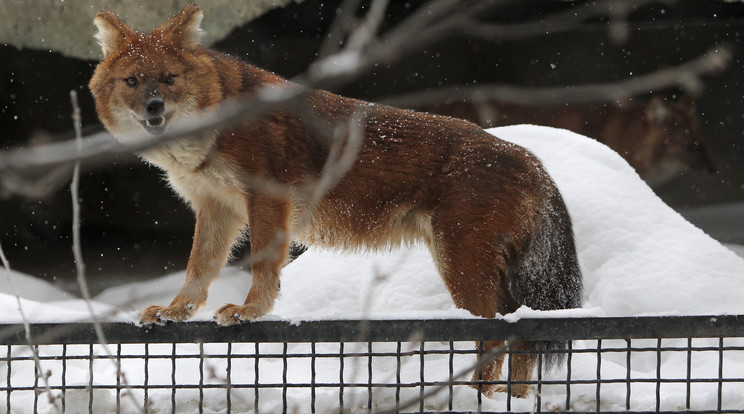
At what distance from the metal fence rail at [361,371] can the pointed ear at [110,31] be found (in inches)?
49.1

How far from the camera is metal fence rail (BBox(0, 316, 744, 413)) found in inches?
80.9

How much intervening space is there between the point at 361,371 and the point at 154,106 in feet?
4.21

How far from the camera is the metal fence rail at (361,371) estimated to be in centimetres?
205

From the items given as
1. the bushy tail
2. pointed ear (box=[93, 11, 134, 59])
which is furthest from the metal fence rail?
pointed ear (box=[93, 11, 134, 59])

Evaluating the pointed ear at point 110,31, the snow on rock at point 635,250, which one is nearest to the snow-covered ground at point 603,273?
the snow on rock at point 635,250

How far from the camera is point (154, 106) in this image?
3455 millimetres

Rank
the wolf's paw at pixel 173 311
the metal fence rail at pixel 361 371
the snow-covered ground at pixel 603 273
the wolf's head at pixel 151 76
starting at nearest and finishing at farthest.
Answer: the metal fence rail at pixel 361 371, the wolf's paw at pixel 173 311, the wolf's head at pixel 151 76, the snow-covered ground at pixel 603 273

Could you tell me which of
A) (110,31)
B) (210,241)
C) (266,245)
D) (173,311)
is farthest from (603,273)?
(110,31)

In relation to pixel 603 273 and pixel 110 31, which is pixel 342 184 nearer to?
pixel 110 31

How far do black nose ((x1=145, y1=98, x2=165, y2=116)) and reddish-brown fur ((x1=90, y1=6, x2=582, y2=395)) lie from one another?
2cm

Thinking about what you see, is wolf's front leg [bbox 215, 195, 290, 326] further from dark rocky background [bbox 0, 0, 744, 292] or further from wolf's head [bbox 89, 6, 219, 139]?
dark rocky background [bbox 0, 0, 744, 292]

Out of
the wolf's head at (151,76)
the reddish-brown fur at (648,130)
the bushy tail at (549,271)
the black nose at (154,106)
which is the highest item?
the reddish-brown fur at (648,130)

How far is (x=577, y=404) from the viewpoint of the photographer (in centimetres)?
262

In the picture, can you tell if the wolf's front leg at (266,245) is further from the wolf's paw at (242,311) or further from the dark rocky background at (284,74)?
the dark rocky background at (284,74)
